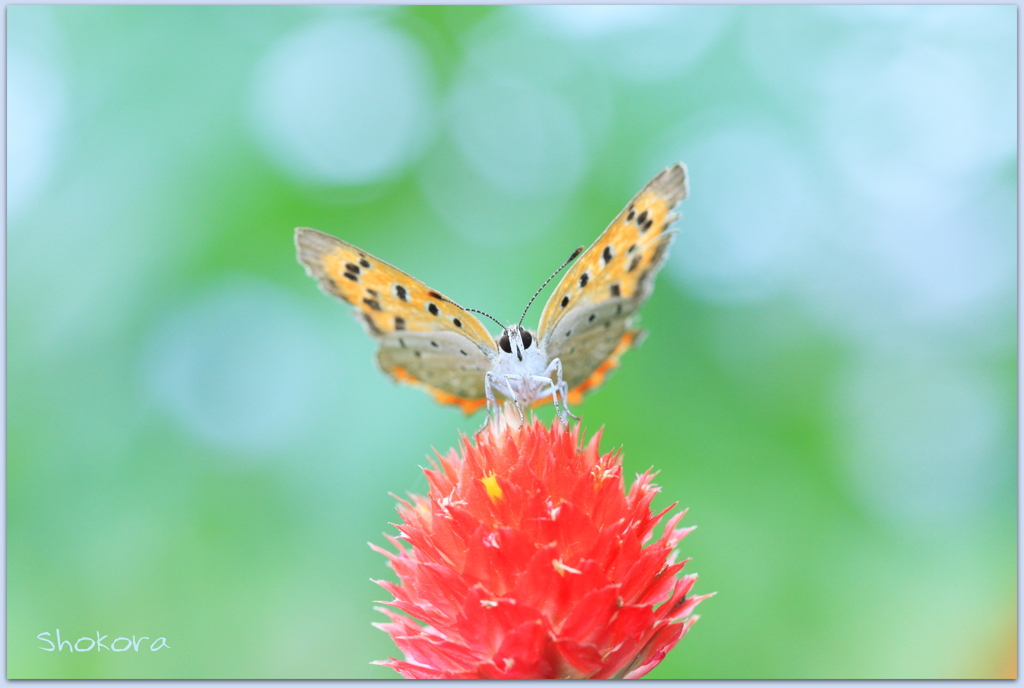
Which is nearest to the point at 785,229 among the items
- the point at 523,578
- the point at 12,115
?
the point at 523,578

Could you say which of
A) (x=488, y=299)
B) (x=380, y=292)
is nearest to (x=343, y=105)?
(x=488, y=299)

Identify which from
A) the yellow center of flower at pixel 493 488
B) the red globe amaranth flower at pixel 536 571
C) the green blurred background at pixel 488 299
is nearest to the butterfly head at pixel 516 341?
the red globe amaranth flower at pixel 536 571

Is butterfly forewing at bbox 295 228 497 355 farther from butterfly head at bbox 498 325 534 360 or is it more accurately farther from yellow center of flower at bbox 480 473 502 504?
yellow center of flower at bbox 480 473 502 504

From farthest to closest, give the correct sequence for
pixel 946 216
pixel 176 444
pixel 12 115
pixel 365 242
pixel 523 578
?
pixel 365 242 → pixel 176 444 → pixel 946 216 → pixel 12 115 → pixel 523 578

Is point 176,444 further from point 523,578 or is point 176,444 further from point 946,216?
point 946,216

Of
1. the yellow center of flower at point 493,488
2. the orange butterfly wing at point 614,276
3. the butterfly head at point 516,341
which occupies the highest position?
the orange butterfly wing at point 614,276

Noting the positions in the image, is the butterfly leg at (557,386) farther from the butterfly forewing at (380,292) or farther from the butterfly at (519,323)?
the butterfly forewing at (380,292)
